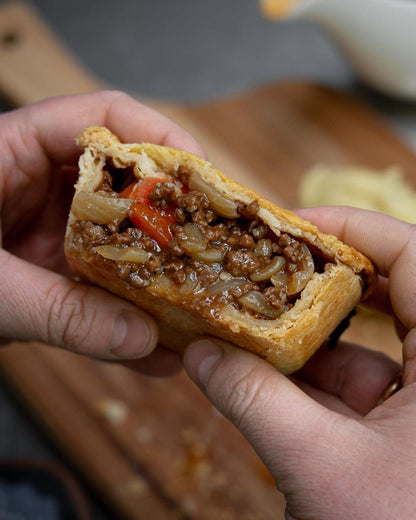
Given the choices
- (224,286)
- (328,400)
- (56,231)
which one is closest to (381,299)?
(328,400)

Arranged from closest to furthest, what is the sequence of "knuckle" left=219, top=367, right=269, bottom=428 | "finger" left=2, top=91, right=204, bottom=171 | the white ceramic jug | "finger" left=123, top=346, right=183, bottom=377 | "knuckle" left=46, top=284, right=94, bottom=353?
"knuckle" left=219, top=367, right=269, bottom=428, "knuckle" left=46, top=284, right=94, bottom=353, "finger" left=2, top=91, right=204, bottom=171, "finger" left=123, top=346, right=183, bottom=377, the white ceramic jug

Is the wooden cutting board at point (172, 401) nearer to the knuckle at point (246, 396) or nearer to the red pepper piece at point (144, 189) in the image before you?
the knuckle at point (246, 396)

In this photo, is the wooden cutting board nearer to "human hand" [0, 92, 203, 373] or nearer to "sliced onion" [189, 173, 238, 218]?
"human hand" [0, 92, 203, 373]

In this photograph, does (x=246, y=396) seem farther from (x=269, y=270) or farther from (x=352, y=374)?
(x=352, y=374)

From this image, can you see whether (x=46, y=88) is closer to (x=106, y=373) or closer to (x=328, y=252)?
(x=106, y=373)

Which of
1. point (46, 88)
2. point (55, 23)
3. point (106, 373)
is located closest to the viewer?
point (106, 373)

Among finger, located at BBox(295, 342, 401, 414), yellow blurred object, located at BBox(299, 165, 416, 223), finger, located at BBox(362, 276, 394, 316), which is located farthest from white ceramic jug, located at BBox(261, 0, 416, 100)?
finger, located at BBox(295, 342, 401, 414)

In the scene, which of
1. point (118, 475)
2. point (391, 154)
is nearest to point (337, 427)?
point (118, 475)
